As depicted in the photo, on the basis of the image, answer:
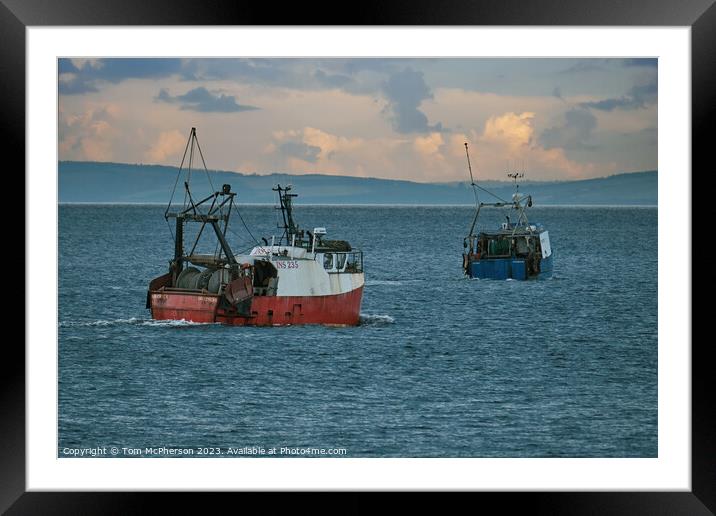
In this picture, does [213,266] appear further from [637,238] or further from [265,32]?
[637,238]

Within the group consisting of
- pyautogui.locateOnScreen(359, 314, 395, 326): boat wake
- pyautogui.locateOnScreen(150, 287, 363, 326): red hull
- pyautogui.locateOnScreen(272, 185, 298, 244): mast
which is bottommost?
pyautogui.locateOnScreen(359, 314, 395, 326): boat wake

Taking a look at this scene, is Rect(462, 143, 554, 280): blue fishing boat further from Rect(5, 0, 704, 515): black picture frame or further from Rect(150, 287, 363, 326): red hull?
Rect(5, 0, 704, 515): black picture frame

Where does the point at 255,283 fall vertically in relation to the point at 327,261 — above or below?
below

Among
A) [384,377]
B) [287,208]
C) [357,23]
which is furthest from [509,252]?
[357,23]

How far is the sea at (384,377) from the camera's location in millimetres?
29875

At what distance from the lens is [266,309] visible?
4331 centimetres

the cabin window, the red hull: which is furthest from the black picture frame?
the cabin window

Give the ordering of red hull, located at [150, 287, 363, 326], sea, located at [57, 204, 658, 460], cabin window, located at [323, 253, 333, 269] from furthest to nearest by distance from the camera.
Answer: cabin window, located at [323, 253, 333, 269]
red hull, located at [150, 287, 363, 326]
sea, located at [57, 204, 658, 460]

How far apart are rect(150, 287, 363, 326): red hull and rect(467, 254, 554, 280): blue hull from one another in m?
18.6

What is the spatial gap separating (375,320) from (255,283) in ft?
25.0

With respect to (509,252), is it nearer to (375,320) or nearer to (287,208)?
(375,320)

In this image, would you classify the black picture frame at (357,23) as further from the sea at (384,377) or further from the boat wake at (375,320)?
the boat wake at (375,320)

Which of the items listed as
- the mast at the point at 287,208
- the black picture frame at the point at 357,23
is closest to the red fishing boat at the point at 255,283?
the mast at the point at 287,208

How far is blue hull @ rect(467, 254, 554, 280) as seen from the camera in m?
62.7
